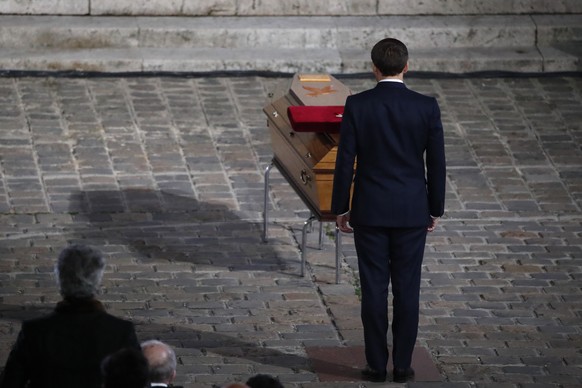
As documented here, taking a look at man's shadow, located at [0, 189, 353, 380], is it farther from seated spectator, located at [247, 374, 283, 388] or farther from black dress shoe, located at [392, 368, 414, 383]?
seated spectator, located at [247, 374, 283, 388]

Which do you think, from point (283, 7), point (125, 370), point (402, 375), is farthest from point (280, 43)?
point (125, 370)

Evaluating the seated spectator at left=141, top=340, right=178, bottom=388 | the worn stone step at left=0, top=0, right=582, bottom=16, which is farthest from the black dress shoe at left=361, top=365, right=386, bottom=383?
the worn stone step at left=0, top=0, right=582, bottom=16

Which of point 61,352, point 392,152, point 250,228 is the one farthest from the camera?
point 250,228

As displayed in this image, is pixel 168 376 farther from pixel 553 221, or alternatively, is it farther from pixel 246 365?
pixel 553 221

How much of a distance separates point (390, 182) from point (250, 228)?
9.61 ft

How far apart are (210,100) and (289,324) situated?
4.54m

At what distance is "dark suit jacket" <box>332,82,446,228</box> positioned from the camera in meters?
8.18

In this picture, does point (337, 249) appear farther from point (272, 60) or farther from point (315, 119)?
point (272, 60)

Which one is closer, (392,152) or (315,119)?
(392,152)

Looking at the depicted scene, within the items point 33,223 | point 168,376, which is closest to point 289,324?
point 33,223

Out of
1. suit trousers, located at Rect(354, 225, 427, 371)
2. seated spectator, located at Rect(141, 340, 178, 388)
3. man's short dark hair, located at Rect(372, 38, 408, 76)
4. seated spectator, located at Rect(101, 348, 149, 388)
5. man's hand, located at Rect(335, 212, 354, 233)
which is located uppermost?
man's short dark hair, located at Rect(372, 38, 408, 76)

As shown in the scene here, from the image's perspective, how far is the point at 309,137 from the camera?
971 cm

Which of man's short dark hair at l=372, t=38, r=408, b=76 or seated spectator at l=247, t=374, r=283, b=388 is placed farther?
man's short dark hair at l=372, t=38, r=408, b=76

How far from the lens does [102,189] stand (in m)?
11.6
